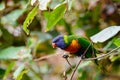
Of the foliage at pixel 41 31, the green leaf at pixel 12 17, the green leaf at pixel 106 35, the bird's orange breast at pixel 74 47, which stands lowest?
the foliage at pixel 41 31

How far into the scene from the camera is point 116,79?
2.18 m

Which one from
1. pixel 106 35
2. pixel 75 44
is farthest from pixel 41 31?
pixel 106 35

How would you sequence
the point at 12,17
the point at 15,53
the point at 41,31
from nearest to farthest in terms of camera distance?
the point at 15,53 → the point at 12,17 → the point at 41,31

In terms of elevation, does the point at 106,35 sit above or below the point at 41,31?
above

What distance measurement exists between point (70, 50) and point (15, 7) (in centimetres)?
87

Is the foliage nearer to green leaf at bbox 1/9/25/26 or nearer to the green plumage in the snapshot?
green leaf at bbox 1/9/25/26

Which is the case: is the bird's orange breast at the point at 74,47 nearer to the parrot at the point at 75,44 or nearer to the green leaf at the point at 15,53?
the parrot at the point at 75,44

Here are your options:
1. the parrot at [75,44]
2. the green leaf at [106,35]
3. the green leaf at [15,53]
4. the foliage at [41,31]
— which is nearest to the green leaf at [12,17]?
the foliage at [41,31]

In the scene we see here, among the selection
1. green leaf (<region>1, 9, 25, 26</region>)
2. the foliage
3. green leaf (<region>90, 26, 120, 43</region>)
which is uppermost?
green leaf (<region>90, 26, 120, 43</region>)

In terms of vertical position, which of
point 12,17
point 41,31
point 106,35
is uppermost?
point 106,35

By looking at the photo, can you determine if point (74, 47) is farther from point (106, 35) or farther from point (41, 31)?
point (41, 31)

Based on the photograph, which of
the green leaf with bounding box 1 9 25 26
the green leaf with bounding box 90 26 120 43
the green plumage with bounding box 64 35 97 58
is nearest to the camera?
the green leaf with bounding box 90 26 120 43

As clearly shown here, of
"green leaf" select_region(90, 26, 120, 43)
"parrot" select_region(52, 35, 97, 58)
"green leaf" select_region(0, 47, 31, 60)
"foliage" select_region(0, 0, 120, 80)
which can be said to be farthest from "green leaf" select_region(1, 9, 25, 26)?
"green leaf" select_region(90, 26, 120, 43)

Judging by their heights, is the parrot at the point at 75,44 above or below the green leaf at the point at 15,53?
above
